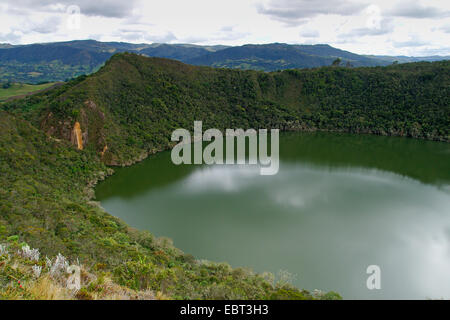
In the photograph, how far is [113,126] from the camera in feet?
128

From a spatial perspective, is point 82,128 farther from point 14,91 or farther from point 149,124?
point 14,91

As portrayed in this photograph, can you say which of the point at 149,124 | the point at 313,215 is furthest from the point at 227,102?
the point at 313,215

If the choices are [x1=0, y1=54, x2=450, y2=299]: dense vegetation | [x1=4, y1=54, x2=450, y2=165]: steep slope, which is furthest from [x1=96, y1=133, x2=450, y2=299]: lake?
[x1=4, y1=54, x2=450, y2=165]: steep slope

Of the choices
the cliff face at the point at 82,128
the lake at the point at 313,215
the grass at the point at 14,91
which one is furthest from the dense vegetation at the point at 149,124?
the grass at the point at 14,91

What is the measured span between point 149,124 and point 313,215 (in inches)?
1189

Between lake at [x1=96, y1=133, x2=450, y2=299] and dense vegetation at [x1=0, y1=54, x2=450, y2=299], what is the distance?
290 centimetres

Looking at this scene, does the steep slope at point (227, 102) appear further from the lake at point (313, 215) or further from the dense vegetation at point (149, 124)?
the lake at point (313, 215)

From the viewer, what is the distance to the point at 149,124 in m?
44.3

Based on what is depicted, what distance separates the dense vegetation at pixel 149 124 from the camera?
525 inches

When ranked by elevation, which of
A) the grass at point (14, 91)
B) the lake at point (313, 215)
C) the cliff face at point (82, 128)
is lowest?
the lake at point (313, 215)

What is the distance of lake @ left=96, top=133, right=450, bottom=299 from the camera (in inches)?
678

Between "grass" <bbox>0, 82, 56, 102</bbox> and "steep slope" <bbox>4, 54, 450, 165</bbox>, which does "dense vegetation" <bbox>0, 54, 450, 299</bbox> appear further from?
"grass" <bbox>0, 82, 56, 102</bbox>

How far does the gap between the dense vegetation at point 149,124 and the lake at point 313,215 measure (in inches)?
114
